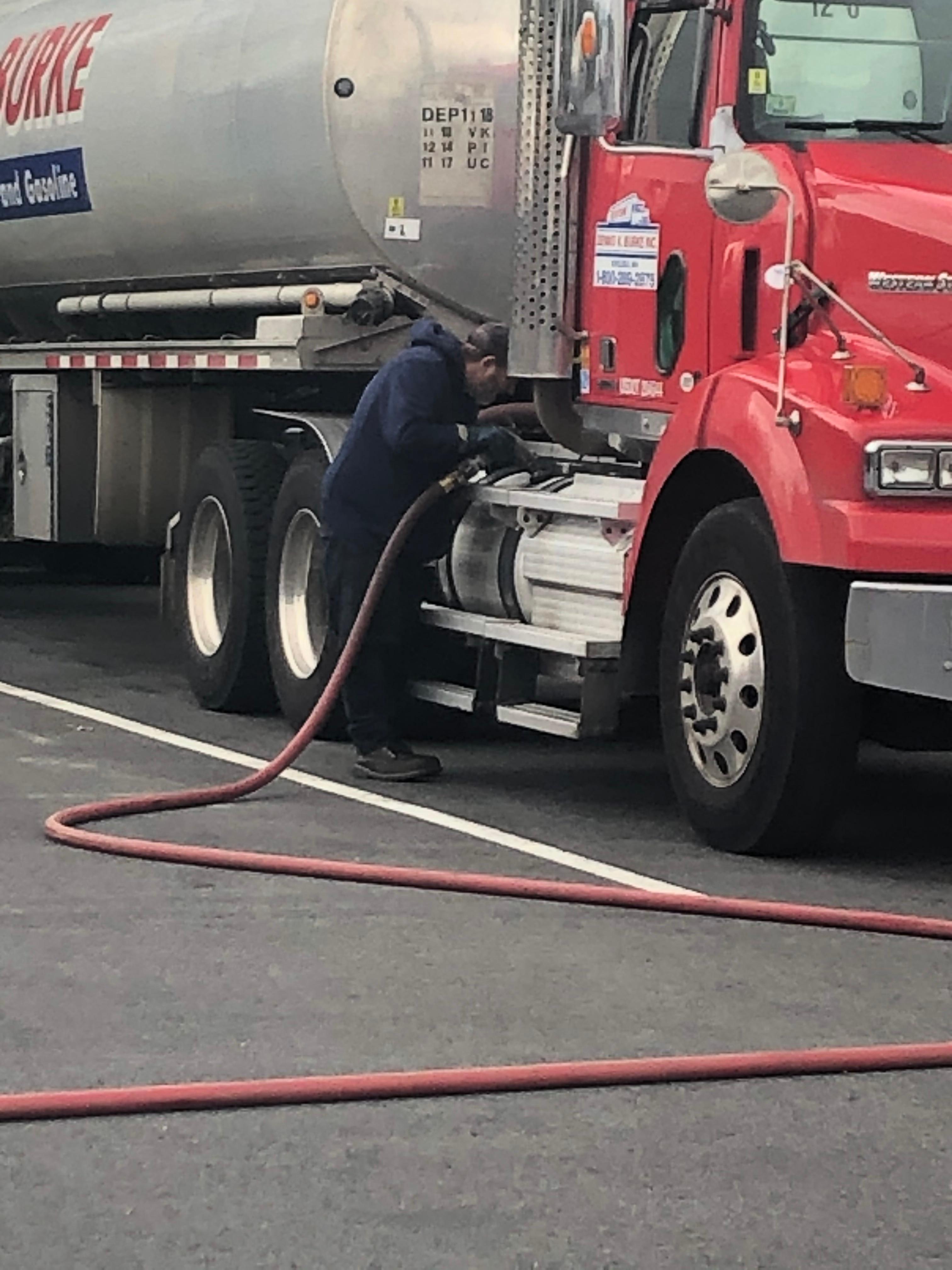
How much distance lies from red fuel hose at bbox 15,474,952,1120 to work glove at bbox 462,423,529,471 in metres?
0.12

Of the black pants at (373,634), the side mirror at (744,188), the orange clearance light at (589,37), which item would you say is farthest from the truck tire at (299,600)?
the side mirror at (744,188)

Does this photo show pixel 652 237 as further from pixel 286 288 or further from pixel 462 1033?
pixel 462 1033

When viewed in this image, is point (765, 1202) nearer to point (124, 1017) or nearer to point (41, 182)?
point (124, 1017)

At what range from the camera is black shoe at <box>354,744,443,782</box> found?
34.0 ft

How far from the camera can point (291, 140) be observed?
11516mm

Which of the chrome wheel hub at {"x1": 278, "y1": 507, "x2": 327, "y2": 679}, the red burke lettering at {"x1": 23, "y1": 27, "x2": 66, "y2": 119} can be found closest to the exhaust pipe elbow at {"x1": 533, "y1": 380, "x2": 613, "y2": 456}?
the chrome wheel hub at {"x1": 278, "y1": 507, "x2": 327, "y2": 679}

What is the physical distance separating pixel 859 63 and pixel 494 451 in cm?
224

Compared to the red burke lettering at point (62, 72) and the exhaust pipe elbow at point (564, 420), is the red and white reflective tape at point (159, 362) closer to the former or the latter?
the red burke lettering at point (62, 72)

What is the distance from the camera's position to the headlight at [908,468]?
8.11 meters

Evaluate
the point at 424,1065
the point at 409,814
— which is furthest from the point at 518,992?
the point at 409,814

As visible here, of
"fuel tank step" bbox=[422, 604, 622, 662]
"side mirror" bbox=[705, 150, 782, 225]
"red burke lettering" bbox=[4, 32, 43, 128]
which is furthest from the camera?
"red burke lettering" bbox=[4, 32, 43, 128]

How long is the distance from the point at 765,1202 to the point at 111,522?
958cm

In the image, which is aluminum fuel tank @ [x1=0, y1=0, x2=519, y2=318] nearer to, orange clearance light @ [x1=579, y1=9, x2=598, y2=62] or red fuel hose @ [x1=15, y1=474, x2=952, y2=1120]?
Answer: red fuel hose @ [x1=15, y1=474, x2=952, y2=1120]

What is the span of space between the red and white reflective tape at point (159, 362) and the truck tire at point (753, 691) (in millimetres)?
3521
